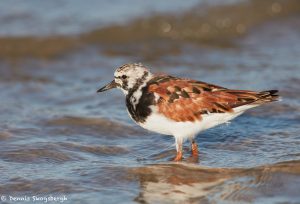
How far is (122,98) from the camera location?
850cm

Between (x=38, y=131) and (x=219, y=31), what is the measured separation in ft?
16.6

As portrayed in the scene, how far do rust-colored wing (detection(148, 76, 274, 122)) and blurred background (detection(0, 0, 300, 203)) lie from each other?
1.74 feet

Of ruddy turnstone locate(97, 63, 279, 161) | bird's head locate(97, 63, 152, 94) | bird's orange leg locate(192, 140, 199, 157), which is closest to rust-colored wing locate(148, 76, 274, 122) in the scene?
ruddy turnstone locate(97, 63, 279, 161)

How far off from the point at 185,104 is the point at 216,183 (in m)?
0.87

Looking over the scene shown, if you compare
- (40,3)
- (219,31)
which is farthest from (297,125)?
(40,3)

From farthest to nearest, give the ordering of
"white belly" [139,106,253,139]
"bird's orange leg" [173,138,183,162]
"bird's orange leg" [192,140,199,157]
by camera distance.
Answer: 1. "bird's orange leg" [192,140,199,157]
2. "bird's orange leg" [173,138,183,162]
3. "white belly" [139,106,253,139]

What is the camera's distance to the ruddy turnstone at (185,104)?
6008 mm

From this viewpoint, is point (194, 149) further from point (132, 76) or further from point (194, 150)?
point (132, 76)

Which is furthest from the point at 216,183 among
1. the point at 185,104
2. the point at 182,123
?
the point at 185,104

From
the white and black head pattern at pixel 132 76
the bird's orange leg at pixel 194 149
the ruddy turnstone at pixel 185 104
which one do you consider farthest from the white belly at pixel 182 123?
the white and black head pattern at pixel 132 76

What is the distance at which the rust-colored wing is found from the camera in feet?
19.7

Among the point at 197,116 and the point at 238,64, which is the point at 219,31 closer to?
the point at 238,64

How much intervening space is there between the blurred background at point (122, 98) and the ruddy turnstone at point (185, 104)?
1.33 feet

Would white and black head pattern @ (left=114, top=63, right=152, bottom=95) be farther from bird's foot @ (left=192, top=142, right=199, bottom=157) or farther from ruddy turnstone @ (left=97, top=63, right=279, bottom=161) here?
bird's foot @ (left=192, top=142, right=199, bottom=157)
